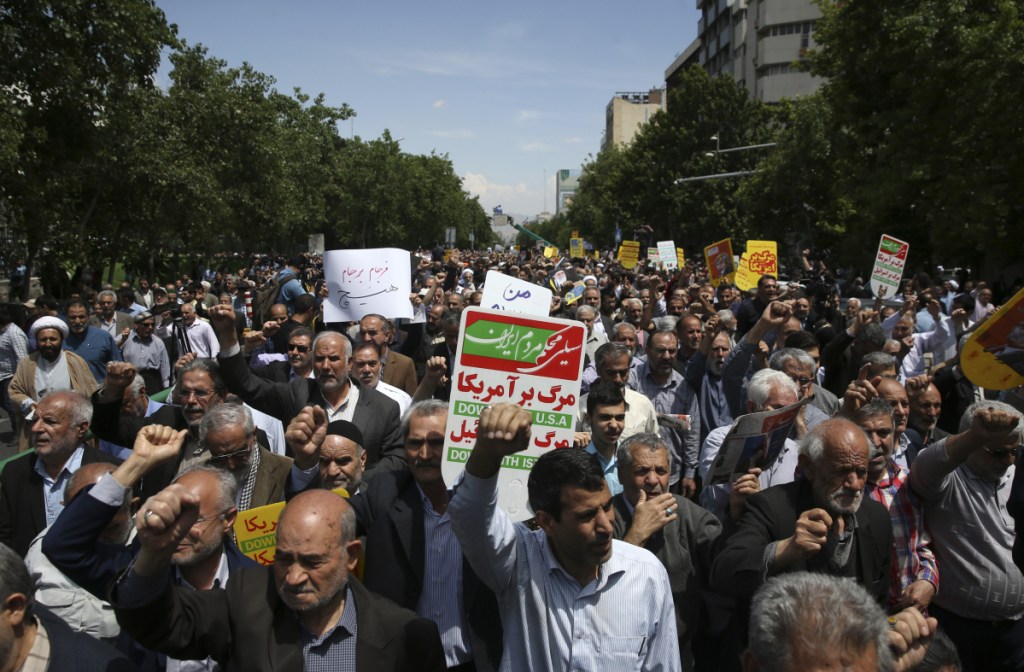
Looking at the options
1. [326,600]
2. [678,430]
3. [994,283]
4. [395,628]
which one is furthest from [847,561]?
[994,283]

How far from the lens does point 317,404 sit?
17.4 ft

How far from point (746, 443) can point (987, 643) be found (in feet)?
4.97

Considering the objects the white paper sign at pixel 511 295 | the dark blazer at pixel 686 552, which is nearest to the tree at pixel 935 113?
the white paper sign at pixel 511 295

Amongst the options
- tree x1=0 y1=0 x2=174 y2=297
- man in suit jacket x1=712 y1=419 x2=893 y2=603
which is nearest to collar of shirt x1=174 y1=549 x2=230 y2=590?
man in suit jacket x1=712 y1=419 x2=893 y2=603

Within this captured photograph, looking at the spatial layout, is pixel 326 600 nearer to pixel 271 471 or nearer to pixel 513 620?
pixel 513 620

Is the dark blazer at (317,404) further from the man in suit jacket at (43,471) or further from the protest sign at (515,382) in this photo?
the protest sign at (515,382)

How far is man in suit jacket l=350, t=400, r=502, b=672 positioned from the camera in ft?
10.9

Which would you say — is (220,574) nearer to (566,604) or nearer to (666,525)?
(566,604)

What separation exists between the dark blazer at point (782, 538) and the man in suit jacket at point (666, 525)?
17 centimetres

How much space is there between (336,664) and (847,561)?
1.90 metres

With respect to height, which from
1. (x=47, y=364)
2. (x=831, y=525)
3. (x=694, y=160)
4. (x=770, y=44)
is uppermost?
(x=770, y=44)

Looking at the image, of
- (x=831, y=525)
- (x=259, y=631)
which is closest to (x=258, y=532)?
(x=259, y=631)

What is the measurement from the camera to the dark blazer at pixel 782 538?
324 centimetres

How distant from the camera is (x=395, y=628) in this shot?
2.80 metres
